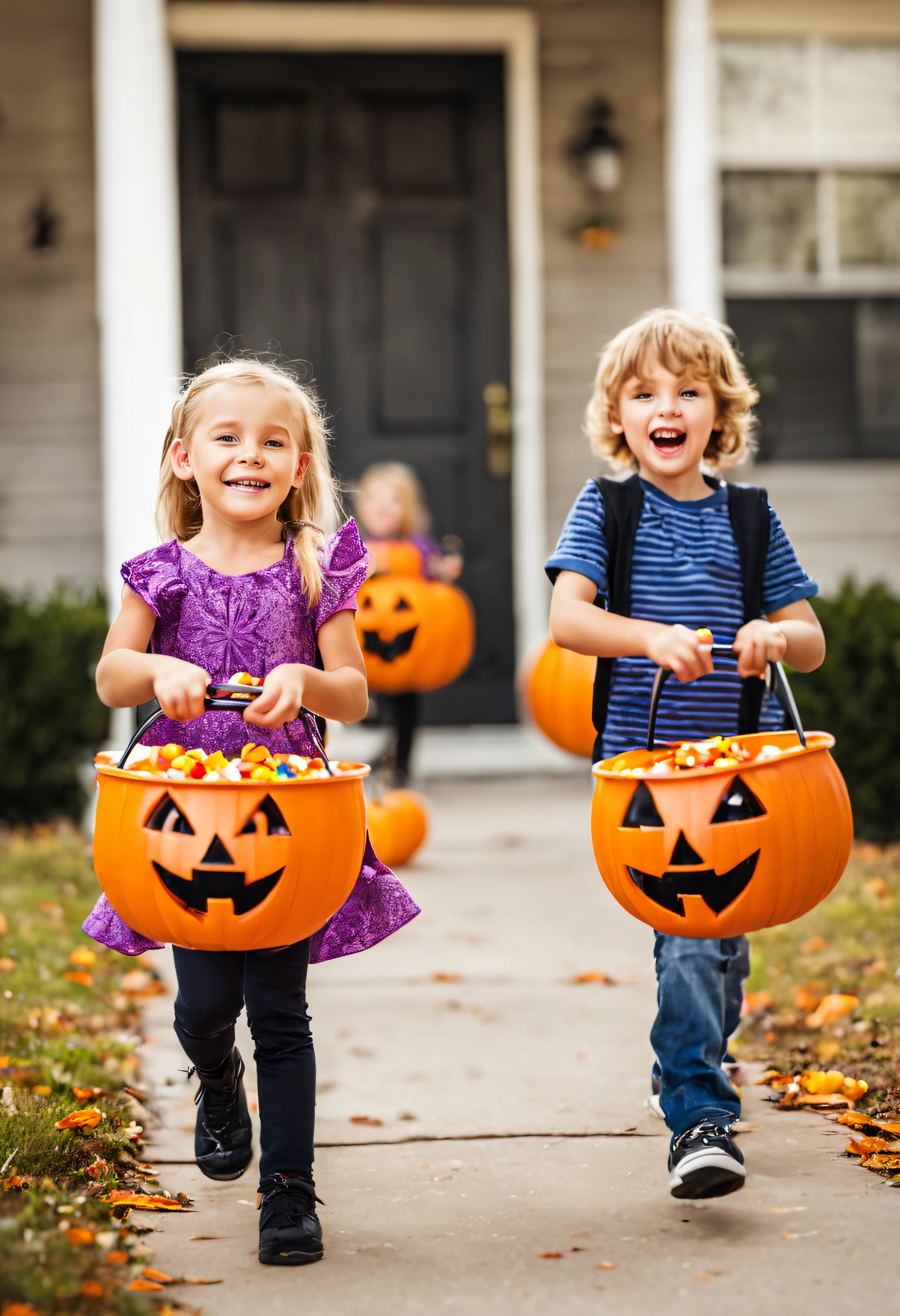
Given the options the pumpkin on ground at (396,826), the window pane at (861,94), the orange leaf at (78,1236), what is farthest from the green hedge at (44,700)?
the window pane at (861,94)

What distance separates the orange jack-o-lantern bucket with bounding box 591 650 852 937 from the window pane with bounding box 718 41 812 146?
5.39 metres

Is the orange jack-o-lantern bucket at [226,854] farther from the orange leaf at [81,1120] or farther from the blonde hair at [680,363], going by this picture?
the blonde hair at [680,363]

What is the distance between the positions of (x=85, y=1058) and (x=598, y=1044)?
120 cm

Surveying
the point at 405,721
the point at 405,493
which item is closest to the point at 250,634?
the point at 405,721

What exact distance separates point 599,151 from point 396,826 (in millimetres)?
3729

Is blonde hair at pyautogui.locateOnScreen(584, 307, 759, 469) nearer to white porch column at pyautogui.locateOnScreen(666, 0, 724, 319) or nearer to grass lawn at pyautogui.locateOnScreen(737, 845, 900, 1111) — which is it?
grass lawn at pyautogui.locateOnScreen(737, 845, 900, 1111)

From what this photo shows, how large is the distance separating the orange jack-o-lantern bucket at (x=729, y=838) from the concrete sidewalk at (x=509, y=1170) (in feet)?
1.69

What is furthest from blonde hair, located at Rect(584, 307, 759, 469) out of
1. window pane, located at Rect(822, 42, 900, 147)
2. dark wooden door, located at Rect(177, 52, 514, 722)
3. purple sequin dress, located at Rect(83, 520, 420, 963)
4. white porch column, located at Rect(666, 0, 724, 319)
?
window pane, located at Rect(822, 42, 900, 147)

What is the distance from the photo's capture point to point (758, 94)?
7.03 metres

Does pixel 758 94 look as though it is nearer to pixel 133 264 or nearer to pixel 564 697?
pixel 133 264

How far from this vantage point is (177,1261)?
2.32m

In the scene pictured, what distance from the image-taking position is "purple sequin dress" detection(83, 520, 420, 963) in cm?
252

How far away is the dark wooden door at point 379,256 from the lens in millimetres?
7160

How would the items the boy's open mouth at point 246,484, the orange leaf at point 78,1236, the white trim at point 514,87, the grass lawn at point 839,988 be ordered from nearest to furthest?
1. the orange leaf at point 78,1236
2. the boy's open mouth at point 246,484
3. the grass lawn at point 839,988
4. the white trim at point 514,87
